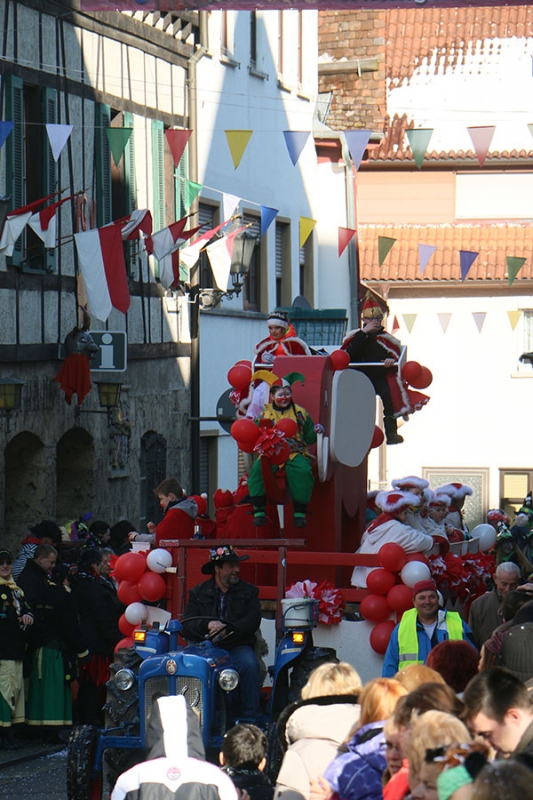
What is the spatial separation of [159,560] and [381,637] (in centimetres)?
174

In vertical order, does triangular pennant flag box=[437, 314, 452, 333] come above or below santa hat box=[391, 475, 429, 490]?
above

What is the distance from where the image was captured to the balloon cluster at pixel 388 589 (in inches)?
447

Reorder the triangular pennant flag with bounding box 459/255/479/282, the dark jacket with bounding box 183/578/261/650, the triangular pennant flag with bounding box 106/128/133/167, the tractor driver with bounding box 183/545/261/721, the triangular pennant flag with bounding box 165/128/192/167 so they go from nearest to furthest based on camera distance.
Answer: the tractor driver with bounding box 183/545/261/721 → the dark jacket with bounding box 183/578/261/650 → the triangular pennant flag with bounding box 106/128/133/167 → the triangular pennant flag with bounding box 165/128/192/167 → the triangular pennant flag with bounding box 459/255/479/282

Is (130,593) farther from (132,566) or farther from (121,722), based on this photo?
(121,722)

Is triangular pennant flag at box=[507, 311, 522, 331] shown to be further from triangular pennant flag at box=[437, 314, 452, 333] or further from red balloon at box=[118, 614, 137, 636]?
red balloon at box=[118, 614, 137, 636]

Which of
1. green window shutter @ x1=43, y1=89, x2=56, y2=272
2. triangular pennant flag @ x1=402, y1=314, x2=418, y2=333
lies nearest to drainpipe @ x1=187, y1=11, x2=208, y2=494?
green window shutter @ x1=43, y1=89, x2=56, y2=272

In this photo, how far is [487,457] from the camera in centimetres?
3334

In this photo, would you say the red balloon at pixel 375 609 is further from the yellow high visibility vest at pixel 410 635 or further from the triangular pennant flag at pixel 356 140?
the triangular pennant flag at pixel 356 140

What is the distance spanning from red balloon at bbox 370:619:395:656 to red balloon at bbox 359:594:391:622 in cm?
7

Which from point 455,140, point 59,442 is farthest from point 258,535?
point 455,140

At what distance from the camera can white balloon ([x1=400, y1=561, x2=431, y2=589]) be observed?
11398 millimetres

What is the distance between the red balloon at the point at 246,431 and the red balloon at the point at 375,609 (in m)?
1.52

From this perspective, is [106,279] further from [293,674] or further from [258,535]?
[293,674]

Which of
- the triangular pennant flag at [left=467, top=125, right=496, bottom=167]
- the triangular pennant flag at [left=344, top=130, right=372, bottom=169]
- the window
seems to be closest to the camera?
the triangular pennant flag at [left=344, top=130, right=372, bottom=169]
